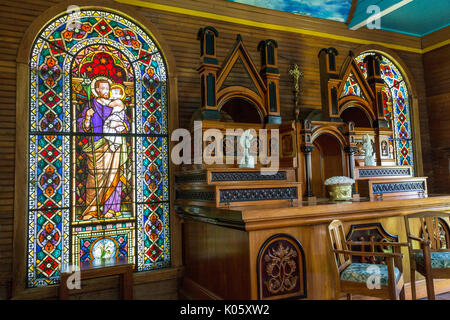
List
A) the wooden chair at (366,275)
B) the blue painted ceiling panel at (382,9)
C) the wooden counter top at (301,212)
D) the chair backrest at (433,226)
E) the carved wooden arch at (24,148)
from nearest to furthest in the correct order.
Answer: the wooden chair at (366,275), the wooden counter top at (301,212), the chair backrest at (433,226), the carved wooden arch at (24,148), the blue painted ceiling panel at (382,9)

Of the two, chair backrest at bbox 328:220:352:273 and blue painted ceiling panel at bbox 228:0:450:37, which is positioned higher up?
blue painted ceiling panel at bbox 228:0:450:37

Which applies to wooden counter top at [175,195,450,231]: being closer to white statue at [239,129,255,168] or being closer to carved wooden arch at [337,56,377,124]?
white statue at [239,129,255,168]

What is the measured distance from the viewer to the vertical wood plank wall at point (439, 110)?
7.05 meters

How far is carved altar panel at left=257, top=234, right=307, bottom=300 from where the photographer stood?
10.9 feet

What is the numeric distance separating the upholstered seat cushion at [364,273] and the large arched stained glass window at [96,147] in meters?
2.67

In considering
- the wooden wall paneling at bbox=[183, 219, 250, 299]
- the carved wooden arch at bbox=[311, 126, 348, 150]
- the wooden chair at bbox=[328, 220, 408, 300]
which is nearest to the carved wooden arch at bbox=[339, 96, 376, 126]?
the carved wooden arch at bbox=[311, 126, 348, 150]

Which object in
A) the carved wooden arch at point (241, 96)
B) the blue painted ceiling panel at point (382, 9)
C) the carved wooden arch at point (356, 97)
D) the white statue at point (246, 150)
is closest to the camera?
the white statue at point (246, 150)

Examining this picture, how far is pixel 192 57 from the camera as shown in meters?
5.46

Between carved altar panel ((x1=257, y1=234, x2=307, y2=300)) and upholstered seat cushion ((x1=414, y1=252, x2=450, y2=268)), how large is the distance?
1.23 metres

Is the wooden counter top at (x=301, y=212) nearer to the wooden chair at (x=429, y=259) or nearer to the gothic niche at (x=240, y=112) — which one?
the wooden chair at (x=429, y=259)

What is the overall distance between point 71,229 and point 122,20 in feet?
9.93

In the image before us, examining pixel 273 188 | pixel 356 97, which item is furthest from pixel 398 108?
pixel 273 188

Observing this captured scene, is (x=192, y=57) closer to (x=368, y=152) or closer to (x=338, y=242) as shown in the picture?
(x=368, y=152)

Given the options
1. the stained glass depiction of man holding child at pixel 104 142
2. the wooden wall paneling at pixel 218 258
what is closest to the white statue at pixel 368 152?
the wooden wall paneling at pixel 218 258
